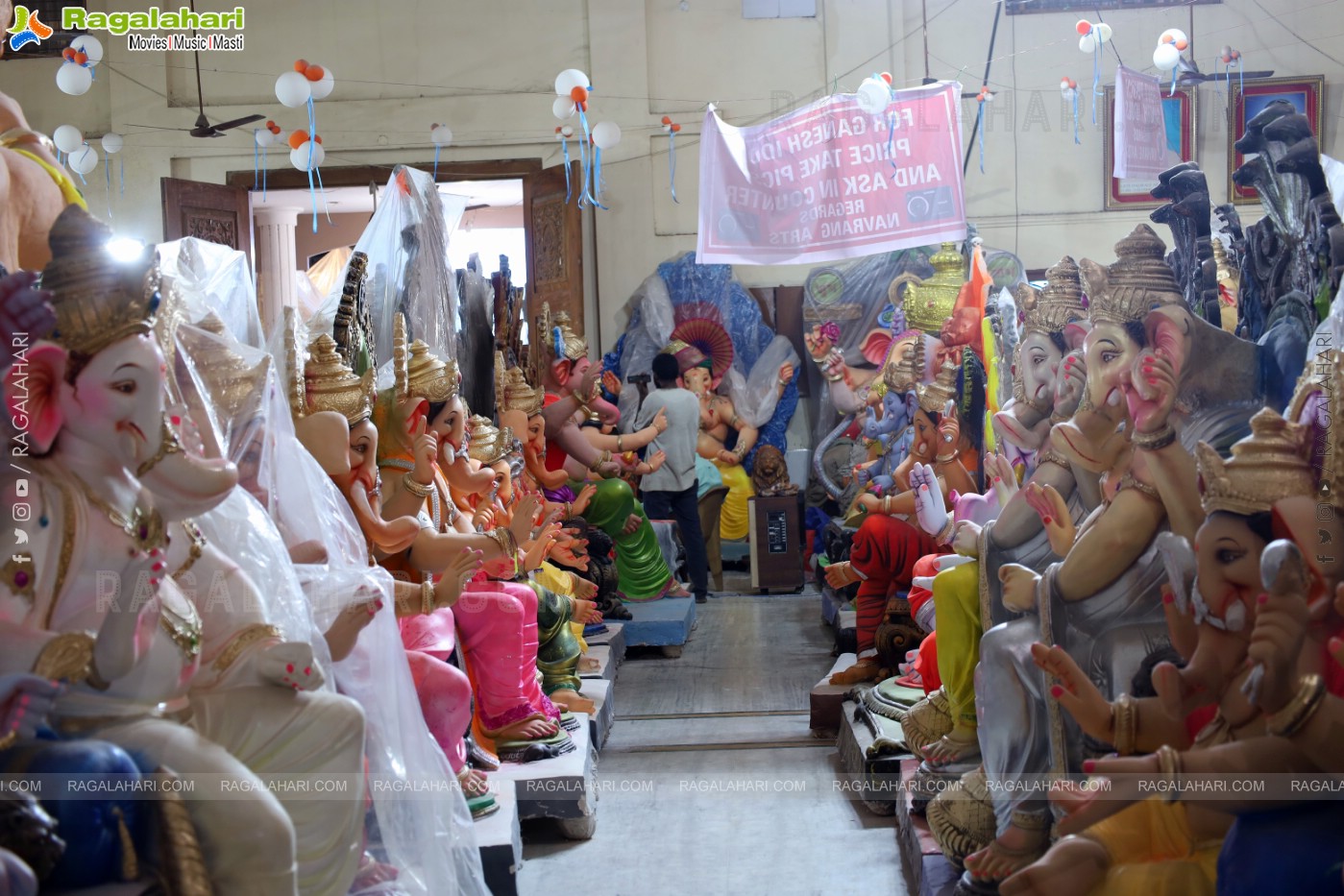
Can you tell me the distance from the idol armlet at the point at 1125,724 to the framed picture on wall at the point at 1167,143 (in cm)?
816

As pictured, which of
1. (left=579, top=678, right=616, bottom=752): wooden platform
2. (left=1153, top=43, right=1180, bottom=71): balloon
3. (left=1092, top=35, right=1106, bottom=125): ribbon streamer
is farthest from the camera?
(left=1092, top=35, right=1106, bottom=125): ribbon streamer

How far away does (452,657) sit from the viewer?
4047mm

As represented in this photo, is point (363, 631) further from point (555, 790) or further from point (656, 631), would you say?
point (656, 631)

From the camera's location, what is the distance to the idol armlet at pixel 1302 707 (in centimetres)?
193

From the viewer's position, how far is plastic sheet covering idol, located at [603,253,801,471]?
1013cm

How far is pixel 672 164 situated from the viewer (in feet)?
34.6

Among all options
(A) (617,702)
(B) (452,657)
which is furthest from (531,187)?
(B) (452,657)

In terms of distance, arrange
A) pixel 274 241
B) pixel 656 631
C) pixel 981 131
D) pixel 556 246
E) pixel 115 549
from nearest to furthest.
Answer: pixel 115 549
pixel 656 631
pixel 556 246
pixel 981 131
pixel 274 241

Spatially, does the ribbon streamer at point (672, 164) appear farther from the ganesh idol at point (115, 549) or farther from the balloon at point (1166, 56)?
the ganesh idol at point (115, 549)

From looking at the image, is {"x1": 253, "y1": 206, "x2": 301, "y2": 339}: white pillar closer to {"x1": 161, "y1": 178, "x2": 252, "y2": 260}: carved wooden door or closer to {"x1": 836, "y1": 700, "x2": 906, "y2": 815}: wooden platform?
{"x1": 161, "y1": 178, "x2": 252, "y2": 260}: carved wooden door

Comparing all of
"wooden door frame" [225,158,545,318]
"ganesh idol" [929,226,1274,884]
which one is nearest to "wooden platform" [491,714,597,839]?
"ganesh idol" [929,226,1274,884]

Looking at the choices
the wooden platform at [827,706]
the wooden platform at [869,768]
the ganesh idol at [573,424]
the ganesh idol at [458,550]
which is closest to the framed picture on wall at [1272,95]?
the ganesh idol at [573,424]

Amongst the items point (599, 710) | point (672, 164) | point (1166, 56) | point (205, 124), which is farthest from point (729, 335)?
point (599, 710)

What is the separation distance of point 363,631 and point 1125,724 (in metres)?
1.59
